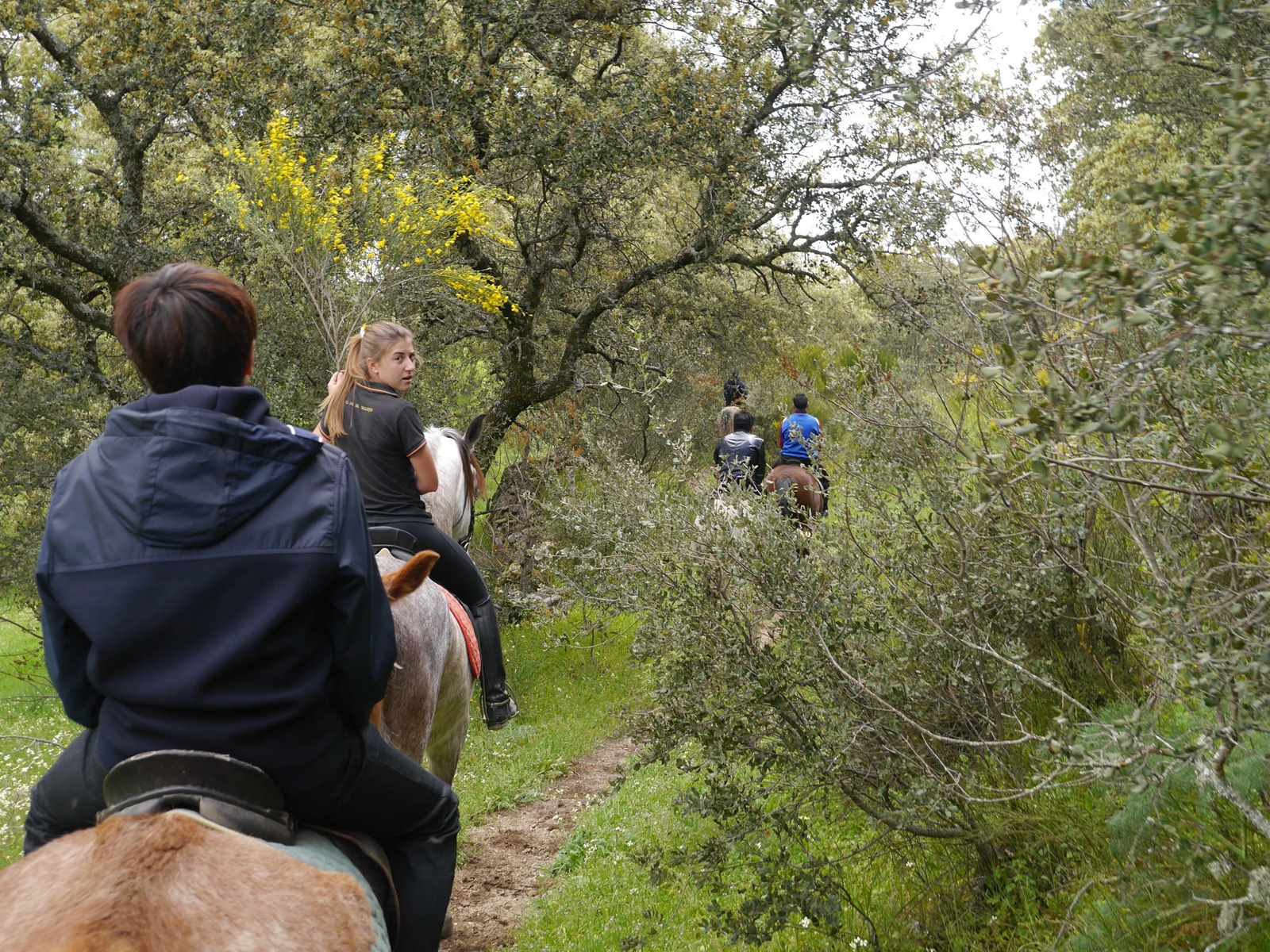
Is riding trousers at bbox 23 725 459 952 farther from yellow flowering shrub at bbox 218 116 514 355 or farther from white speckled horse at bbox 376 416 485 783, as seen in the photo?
yellow flowering shrub at bbox 218 116 514 355

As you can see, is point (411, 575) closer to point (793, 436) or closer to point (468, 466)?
point (468, 466)

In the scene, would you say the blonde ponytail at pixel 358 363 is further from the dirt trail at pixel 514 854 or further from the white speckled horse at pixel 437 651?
the dirt trail at pixel 514 854

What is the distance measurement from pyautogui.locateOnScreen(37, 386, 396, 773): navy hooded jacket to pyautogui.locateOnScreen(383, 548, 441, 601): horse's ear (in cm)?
76

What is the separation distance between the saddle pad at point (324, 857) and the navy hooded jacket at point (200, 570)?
20cm

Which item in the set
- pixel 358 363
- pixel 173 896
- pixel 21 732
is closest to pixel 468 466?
pixel 358 363

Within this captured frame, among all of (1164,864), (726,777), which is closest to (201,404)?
(726,777)

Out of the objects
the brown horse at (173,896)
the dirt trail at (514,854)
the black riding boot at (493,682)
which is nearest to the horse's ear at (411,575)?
the brown horse at (173,896)

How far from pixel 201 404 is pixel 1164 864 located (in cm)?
314

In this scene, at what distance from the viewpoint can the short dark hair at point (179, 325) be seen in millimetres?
2766

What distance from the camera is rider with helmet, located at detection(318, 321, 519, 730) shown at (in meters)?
5.62

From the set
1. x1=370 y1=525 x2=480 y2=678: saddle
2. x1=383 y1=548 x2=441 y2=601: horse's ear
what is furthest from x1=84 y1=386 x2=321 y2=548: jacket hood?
x1=370 y1=525 x2=480 y2=678: saddle

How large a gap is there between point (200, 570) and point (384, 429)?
10.0 feet

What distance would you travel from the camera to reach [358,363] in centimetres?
563

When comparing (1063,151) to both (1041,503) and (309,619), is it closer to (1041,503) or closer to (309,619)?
(1041,503)
